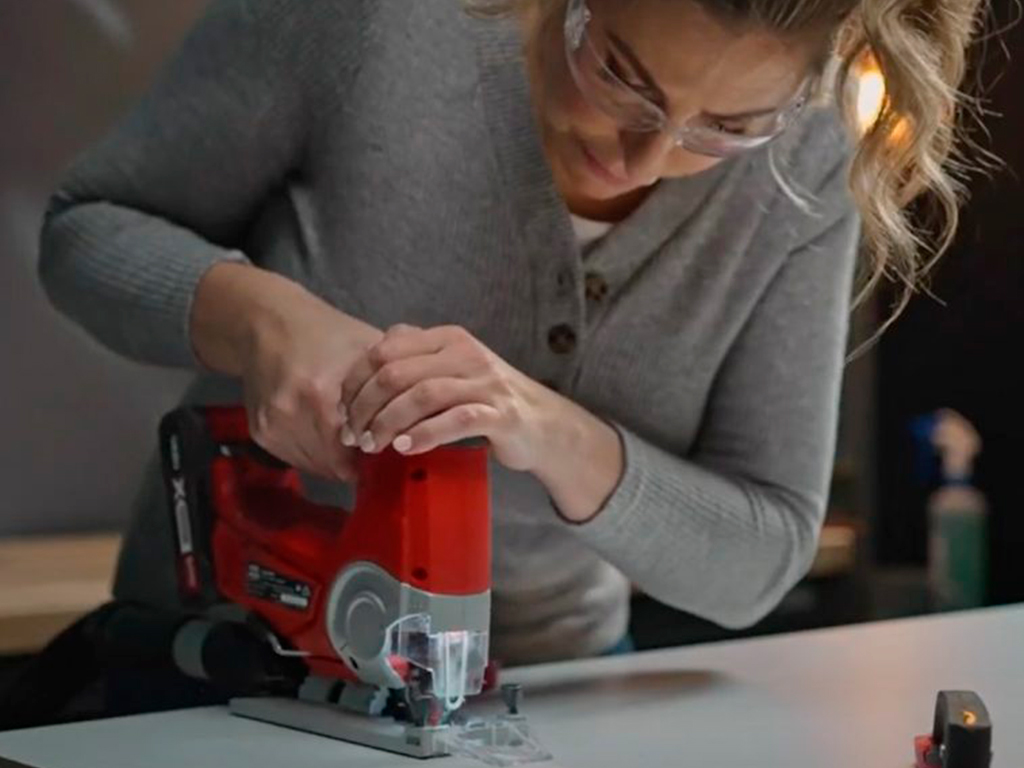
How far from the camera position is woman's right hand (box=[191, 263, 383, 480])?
42.7 inches

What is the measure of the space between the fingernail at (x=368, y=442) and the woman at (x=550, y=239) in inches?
0.9

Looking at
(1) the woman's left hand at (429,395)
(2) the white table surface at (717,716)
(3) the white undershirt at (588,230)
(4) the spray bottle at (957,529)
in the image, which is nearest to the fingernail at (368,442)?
(1) the woman's left hand at (429,395)

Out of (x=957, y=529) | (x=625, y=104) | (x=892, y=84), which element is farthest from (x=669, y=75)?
(x=957, y=529)

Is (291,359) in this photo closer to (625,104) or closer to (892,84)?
(625,104)

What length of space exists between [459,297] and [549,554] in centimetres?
25

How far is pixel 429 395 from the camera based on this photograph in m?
1.05

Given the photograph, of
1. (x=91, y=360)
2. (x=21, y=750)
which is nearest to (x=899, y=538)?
(x=91, y=360)

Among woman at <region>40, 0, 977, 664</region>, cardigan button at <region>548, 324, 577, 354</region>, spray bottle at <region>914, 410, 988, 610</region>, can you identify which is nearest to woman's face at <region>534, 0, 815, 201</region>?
woman at <region>40, 0, 977, 664</region>

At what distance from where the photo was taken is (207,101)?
4.09 ft

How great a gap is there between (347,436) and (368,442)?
0.02m

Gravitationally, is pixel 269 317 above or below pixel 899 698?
above

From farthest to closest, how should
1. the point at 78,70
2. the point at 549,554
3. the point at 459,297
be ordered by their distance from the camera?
the point at 78,70, the point at 549,554, the point at 459,297

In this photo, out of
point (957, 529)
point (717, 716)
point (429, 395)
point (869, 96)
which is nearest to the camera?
point (429, 395)

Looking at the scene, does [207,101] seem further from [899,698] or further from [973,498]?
[973,498]
